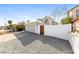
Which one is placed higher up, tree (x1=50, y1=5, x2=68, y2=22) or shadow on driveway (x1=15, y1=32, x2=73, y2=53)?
tree (x1=50, y1=5, x2=68, y2=22)

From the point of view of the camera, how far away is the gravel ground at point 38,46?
2.58 m

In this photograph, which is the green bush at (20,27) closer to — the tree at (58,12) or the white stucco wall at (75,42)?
the tree at (58,12)

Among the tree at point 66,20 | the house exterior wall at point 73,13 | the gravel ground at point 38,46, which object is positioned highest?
the house exterior wall at point 73,13

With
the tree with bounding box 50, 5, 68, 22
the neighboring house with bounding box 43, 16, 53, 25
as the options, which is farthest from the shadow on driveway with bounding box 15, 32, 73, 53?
the tree with bounding box 50, 5, 68, 22

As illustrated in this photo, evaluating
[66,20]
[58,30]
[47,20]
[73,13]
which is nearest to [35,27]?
[47,20]

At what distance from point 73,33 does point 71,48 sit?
0.23m

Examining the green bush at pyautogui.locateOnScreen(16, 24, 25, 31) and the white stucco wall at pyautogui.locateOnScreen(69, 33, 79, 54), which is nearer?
the white stucco wall at pyautogui.locateOnScreen(69, 33, 79, 54)

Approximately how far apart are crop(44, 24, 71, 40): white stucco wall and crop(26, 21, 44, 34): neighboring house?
0.21 feet

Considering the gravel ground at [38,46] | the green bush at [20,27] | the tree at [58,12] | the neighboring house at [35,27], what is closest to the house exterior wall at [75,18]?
the tree at [58,12]

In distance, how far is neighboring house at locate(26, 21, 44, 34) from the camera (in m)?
2.65

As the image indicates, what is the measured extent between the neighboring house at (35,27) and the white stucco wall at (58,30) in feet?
0.21

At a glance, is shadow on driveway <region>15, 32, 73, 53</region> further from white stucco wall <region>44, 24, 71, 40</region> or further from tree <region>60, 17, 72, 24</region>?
tree <region>60, 17, 72, 24</region>

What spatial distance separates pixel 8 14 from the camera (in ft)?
8.77

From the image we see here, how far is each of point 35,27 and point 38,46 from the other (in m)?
0.31
